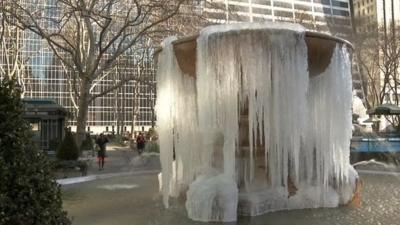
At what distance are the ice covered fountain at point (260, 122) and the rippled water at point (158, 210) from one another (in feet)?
1.47

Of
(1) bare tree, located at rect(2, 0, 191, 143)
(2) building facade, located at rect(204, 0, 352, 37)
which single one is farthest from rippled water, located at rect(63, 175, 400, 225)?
(2) building facade, located at rect(204, 0, 352, 37)

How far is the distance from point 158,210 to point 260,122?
2.85m

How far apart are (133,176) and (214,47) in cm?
992

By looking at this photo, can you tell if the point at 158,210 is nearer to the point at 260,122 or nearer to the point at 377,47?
the point at 260,122

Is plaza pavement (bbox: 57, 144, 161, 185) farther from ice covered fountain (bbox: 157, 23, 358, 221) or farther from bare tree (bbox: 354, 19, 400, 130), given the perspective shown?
bare tree (bbox: 354, 19, 400, 130)

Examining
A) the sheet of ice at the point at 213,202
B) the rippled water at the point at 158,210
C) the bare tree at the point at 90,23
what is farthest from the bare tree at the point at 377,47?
the sheet of ice at the point at 213,202

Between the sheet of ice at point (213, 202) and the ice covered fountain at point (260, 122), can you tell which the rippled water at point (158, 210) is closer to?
the sheet of ice at point (213, 202)

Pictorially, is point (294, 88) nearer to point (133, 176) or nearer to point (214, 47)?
point (214, 47)

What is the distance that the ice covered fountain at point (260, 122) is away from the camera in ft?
35.7

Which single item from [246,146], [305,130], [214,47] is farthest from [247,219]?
[214,47]

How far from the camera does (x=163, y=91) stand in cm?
1252

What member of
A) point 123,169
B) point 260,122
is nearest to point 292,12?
point 123,169

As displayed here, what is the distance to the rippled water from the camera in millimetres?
A: 10016

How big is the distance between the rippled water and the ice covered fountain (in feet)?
1.47
